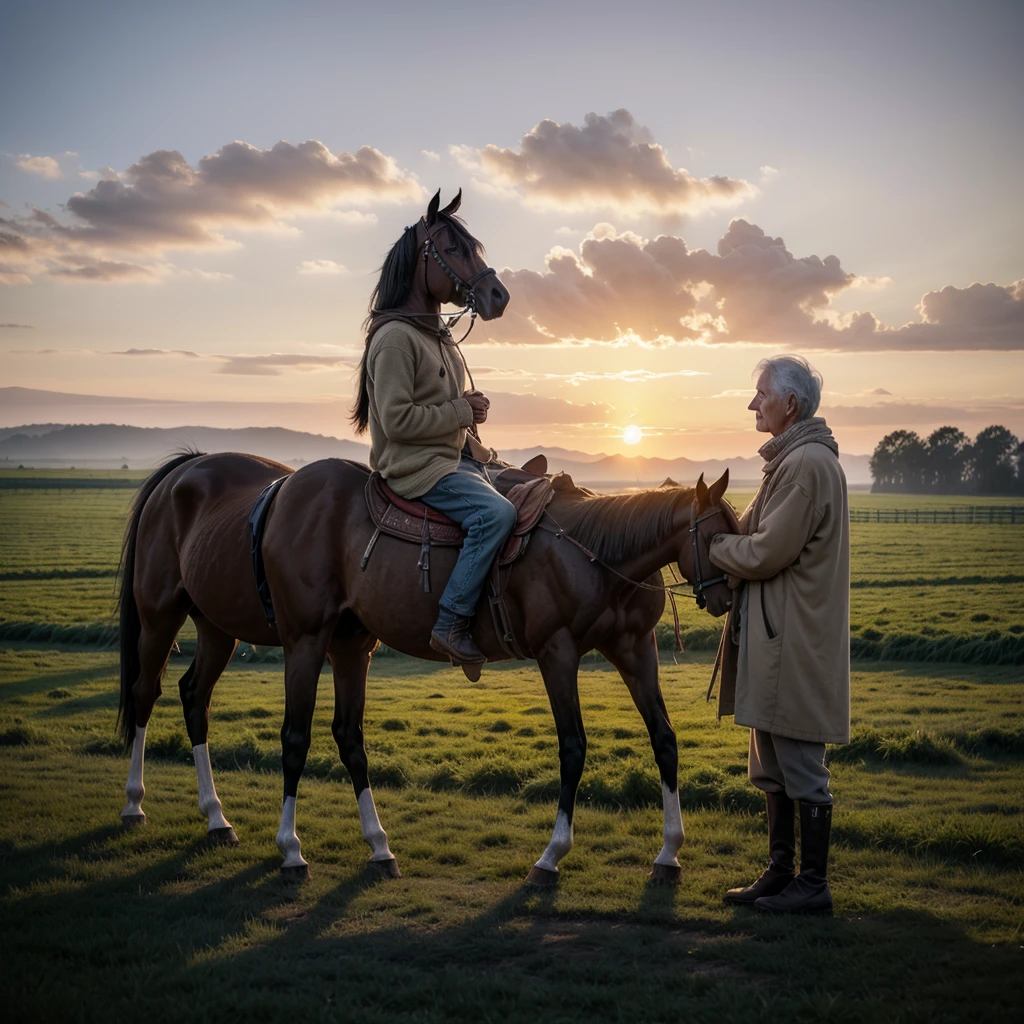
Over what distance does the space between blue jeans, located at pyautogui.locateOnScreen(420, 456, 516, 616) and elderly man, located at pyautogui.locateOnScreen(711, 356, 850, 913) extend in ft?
4.28

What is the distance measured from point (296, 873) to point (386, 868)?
564mm

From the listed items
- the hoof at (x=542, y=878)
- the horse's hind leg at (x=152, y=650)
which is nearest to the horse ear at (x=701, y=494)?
the hoof at (x=542, y=878)

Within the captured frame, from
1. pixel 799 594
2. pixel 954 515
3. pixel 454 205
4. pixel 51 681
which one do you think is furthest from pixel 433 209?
pixel 954 515

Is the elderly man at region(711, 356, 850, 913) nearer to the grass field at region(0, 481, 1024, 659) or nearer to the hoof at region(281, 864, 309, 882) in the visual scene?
the hoof at region(281, 864, 309, 882)

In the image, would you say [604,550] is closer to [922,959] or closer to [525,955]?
[525,955]

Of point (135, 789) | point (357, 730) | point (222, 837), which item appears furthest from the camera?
point (135, 789)

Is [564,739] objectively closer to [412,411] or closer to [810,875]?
[810,875]

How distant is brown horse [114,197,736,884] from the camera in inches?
208

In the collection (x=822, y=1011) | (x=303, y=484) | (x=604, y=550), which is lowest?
(x=822, y=1011)

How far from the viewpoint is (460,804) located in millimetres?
7121

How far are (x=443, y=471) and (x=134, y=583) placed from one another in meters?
3.33

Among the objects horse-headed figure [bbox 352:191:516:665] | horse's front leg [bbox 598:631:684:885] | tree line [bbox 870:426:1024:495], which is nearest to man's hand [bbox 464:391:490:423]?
horse-headed figure [bbox 352:191:516:665]

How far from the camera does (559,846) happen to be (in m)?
5.29

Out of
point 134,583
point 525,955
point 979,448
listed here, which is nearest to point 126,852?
point 134,583
